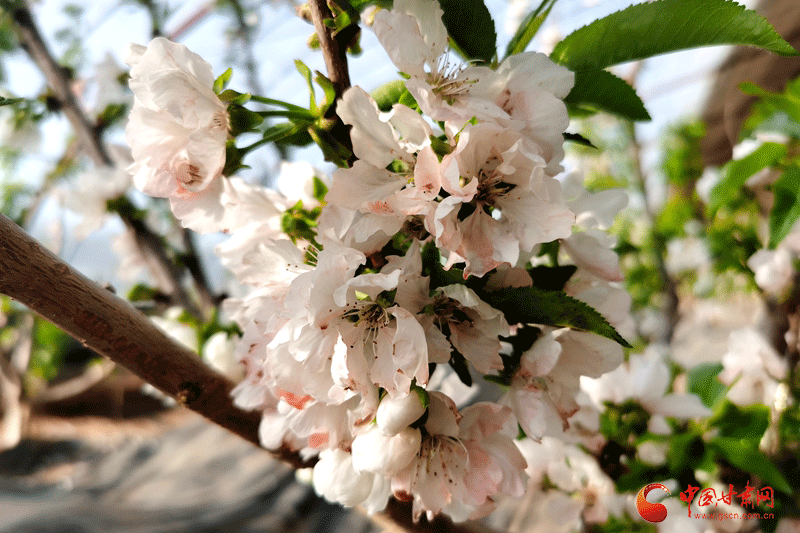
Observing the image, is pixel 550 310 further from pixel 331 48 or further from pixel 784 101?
pixel 784 101

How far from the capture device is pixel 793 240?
3.02 ft

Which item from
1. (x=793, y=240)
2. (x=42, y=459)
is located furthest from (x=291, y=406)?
(x=42, y=459)

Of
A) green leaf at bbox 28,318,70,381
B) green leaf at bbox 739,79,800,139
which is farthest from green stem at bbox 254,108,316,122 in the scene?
green leaf at bbox 28,318,70,381

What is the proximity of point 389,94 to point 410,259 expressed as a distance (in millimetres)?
142

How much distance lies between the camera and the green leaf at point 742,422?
0.64 m

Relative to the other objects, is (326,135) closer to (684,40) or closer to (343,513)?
(684,40)

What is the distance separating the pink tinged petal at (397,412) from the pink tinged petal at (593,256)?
0.18 metres

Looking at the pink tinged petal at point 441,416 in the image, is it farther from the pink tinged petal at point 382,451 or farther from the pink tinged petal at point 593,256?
the pink tinged petal at point 593,256

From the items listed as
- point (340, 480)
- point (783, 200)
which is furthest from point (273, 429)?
point (783, 200)

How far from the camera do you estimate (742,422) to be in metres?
0.66

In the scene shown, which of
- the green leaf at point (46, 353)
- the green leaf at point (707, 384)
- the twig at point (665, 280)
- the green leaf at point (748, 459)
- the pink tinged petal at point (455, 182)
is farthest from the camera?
the green leaf at point (46, 353)

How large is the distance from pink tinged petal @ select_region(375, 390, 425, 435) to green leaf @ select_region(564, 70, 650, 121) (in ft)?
0.93

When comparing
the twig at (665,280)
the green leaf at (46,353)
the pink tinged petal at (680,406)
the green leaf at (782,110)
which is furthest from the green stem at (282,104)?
the green leaf at (46,353)

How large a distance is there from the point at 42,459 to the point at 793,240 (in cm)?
452
